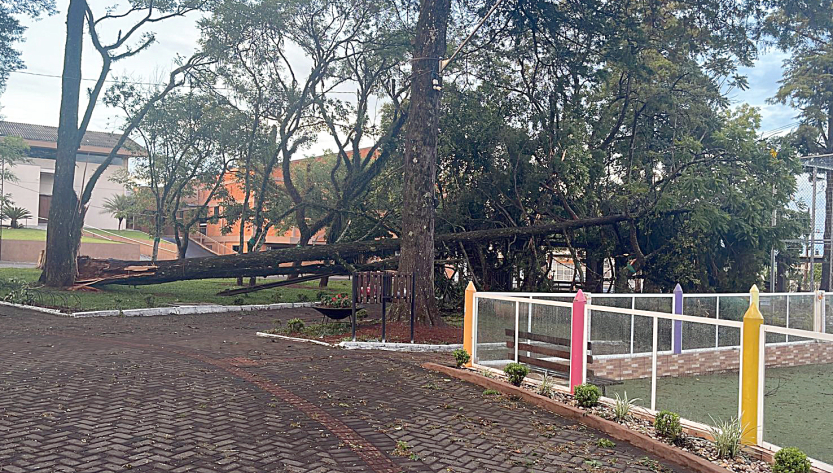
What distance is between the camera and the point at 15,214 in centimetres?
4828

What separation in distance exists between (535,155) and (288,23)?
10294 millimetres

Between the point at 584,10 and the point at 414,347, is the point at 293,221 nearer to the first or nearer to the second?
the point at 584,10

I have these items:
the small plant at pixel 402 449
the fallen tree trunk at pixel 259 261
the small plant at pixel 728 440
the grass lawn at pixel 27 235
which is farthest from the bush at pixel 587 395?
the grass lawn at pixel 27 235

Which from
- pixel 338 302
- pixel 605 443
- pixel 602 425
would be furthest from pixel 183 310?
pixel 605 443

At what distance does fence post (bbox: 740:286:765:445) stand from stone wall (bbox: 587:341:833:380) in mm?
317

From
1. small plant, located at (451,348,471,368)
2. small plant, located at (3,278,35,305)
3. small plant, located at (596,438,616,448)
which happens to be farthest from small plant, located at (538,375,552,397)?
small plant, located at (3,278,35,305)

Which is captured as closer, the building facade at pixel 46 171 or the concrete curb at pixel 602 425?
the concrete curb at pixel 602 425

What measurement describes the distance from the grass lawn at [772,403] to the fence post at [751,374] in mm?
142

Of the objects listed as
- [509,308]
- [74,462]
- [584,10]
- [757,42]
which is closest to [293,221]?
[584,10]

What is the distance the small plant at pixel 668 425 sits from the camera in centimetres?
601

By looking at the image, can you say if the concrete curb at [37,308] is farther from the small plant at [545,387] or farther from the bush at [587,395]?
the bush at [587,395]

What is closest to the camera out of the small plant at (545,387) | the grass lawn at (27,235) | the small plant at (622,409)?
the small plant at (622,409)

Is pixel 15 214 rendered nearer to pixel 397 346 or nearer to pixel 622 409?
pixel 397 346

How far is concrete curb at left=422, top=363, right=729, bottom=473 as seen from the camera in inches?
215
